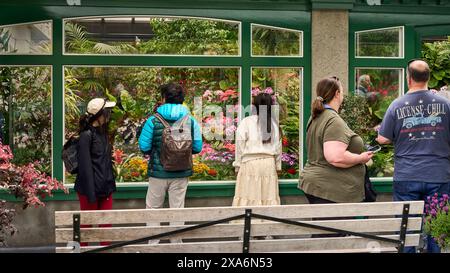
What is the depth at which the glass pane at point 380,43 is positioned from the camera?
35.0 ft

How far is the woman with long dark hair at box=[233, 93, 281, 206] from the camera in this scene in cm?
940

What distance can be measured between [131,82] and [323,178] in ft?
13.4

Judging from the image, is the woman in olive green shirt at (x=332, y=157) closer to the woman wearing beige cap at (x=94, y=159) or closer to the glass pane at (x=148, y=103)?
the woman wearing beige cap at (x=94, y=159)

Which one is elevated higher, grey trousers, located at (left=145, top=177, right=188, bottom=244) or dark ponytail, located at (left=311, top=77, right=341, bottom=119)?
dark ponytail, located at (left=311, top=77, right=341, bottom=119)

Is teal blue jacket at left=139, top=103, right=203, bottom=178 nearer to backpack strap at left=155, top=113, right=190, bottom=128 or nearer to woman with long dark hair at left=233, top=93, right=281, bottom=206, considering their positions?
backpack strap at left=155, top=113, right=190, bottom=128

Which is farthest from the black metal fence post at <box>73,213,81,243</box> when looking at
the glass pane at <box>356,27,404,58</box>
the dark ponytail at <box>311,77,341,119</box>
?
the glass pane at <box>356,27,404,58</box>

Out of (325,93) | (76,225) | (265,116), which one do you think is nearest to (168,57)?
(265,116)

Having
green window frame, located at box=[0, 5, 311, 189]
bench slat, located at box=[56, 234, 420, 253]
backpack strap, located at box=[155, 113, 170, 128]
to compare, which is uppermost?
green window frame, located at box=[0, 5, 311, 189]

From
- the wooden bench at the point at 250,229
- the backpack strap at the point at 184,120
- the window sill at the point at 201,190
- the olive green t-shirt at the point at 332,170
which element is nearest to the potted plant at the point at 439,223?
the wooden bench at the point at 250,229

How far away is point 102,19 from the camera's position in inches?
389

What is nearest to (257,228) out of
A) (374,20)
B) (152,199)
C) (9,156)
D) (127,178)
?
(9,156)

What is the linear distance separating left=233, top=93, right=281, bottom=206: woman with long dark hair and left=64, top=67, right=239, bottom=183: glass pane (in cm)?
82

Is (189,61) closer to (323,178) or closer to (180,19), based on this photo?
(180,19)

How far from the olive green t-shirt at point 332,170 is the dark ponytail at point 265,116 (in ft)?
8.42
